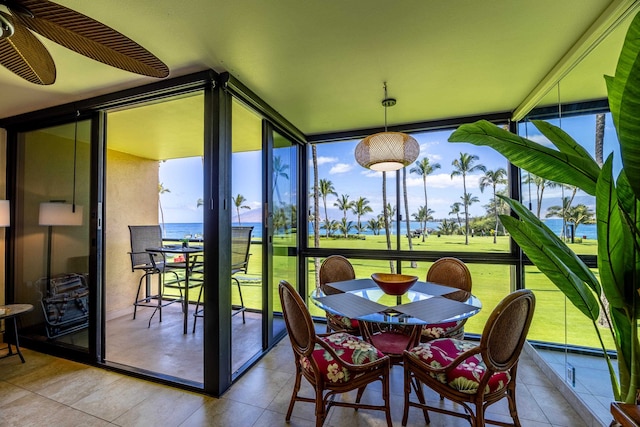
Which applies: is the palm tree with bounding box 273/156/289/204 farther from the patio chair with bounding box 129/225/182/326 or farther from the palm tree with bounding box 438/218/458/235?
the palm tree with bounding box 438/218/458/235

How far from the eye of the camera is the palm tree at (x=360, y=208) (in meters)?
3.82

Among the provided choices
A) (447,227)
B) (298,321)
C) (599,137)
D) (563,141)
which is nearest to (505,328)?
(563,141)

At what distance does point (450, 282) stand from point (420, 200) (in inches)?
53.2

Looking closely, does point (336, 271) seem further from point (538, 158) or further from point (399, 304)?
point (538, 158)

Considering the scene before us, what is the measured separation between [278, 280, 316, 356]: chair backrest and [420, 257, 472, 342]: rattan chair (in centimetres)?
112

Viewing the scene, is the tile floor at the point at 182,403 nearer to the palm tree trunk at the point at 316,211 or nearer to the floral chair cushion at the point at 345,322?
the floral chair cushion at the point at 345,322

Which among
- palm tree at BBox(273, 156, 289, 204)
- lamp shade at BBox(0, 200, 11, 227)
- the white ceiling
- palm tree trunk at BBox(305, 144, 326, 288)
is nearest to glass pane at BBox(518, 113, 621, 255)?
the white ceiling

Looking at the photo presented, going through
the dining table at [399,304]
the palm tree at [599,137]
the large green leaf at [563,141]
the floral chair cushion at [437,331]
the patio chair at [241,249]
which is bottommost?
the floral chair cushion at [437,331]

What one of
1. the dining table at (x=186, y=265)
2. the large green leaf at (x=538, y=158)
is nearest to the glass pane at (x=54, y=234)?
the dining table at (x=186, y=265)

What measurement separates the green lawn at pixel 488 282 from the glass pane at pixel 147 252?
95cm

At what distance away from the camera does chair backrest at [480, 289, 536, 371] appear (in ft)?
4.69

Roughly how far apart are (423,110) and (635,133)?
2.34 meters

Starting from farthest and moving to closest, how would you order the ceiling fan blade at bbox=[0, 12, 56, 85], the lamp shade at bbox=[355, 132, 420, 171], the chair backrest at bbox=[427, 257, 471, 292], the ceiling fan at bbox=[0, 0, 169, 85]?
the chair backrest at bbox=[427, 257, 471, 292] < the lamp shade at bbox=[355, 132, 420, 171] < the ceiling fan blade at bbox=[0, 12, 56, 85] < the ceiling fan at bbox=[0, 0, 169, 85]

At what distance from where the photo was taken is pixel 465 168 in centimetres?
353
